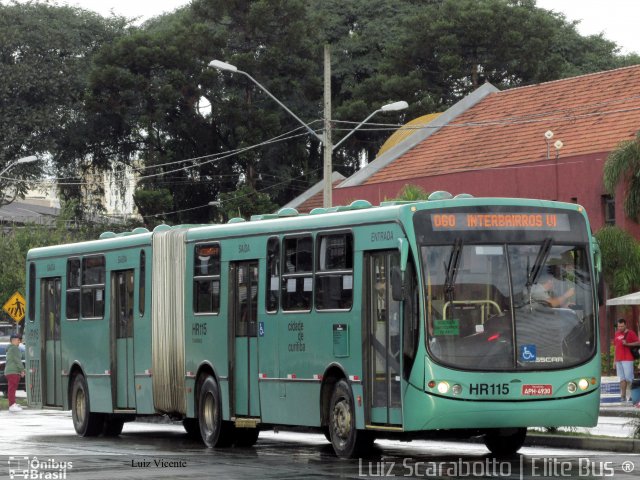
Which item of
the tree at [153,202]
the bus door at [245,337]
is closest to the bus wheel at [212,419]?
the bus door at [245,337]

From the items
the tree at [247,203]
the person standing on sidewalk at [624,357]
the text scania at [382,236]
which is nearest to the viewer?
the text scania at [382,236]

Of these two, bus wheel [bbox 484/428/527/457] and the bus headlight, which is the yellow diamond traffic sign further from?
the bus headlight

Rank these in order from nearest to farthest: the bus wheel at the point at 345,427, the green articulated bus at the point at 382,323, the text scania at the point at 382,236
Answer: the green articulated bus at the point at 382,323 < the text scania at the point at 382,236 < the bus wheel at the point at 345,427

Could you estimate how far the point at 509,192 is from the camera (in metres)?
43.8

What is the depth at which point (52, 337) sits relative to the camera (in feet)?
86.6

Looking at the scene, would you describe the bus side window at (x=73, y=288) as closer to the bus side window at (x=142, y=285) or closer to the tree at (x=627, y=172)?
the bus side window at (x=142, y=285)

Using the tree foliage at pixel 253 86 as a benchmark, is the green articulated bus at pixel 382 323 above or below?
below

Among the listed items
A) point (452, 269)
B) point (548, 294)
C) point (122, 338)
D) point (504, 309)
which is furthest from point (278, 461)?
point (122, 338)

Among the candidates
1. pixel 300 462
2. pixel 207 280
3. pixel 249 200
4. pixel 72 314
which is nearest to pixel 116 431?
pixel 72 314

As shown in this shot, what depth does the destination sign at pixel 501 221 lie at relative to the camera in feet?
56.7

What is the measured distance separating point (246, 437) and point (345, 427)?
377 centimetres

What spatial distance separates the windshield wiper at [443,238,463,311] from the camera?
17.0 m

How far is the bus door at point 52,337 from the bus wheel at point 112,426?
1154 mm

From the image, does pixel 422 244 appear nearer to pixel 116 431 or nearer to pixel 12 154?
pixel 116 431
